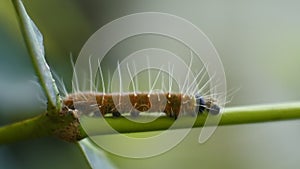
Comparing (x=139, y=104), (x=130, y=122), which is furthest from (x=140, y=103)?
(x=130, y=122)

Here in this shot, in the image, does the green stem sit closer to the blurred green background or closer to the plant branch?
the plant branch

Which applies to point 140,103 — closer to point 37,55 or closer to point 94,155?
point 94,155

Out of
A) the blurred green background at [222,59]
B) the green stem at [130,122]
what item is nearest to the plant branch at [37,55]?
the green stem at [130,122]

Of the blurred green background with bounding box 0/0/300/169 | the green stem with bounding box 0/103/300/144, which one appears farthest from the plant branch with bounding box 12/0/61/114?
the blurred green background with bounding box 0/0/300/169

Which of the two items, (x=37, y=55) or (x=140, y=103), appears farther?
(x=140, y=103)

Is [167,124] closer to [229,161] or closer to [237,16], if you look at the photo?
[229,161]

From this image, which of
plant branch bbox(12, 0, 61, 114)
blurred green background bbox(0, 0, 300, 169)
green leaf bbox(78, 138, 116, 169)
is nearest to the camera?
plant branch bbox(12, 0, 61, 114)
